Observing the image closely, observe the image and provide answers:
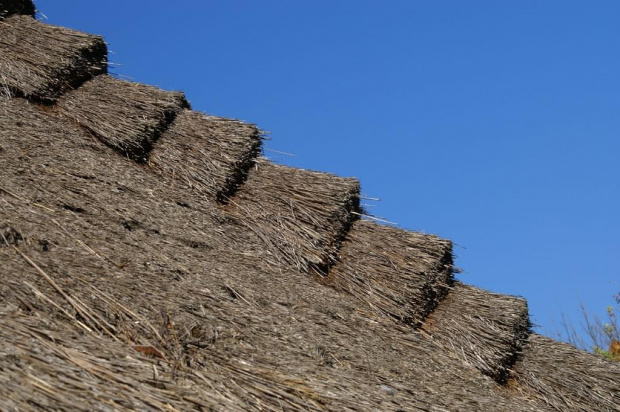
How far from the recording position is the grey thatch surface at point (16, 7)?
936cm

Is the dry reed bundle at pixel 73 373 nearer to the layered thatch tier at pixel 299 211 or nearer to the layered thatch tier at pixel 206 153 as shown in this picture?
the layered thatch tier at pixel 299 211

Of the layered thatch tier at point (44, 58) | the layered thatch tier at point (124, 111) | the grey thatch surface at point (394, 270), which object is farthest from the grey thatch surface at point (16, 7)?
the grey thatch surface at point (394, 270)

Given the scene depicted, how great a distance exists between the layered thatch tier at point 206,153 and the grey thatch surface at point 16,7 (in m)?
2.15

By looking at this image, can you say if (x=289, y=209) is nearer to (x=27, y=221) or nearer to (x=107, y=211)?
(x=107, y=211)

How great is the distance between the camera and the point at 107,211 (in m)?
6.28

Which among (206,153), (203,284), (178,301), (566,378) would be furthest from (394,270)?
(178,301)

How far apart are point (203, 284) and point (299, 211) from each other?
220cm

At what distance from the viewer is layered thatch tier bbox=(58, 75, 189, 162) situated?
25.8 feet

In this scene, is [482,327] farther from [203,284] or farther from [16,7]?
[16,7]

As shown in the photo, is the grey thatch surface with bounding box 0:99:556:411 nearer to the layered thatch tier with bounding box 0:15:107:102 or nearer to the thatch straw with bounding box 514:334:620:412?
the layered thatch tier with bounding box 0:15:107:102

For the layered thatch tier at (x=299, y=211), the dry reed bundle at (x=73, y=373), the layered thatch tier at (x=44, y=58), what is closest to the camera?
the dry reed bundle at (x=73, y=373)

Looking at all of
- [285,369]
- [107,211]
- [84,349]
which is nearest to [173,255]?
[107,211]

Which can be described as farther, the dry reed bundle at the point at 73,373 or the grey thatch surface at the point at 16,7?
the grey thatch surface at the point at 16,7

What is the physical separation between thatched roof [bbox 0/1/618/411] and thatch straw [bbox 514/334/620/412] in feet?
0.05
